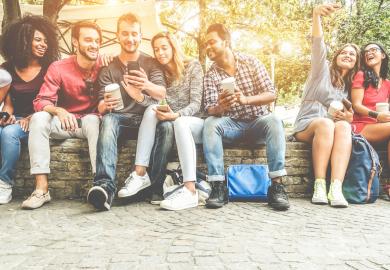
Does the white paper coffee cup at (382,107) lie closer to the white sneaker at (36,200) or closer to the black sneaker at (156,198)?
the black sneaker at (156,198)

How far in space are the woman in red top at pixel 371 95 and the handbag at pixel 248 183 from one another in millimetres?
1367

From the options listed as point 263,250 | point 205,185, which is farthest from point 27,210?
point 263,250

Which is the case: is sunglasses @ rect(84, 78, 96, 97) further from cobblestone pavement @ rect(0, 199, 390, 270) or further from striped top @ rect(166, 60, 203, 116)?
cobblestone pavement @ rect(0, 199, 390, 270)

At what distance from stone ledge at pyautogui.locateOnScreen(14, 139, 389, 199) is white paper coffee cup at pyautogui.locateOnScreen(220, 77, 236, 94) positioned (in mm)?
1032

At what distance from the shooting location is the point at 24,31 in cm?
476

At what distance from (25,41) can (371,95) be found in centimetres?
418

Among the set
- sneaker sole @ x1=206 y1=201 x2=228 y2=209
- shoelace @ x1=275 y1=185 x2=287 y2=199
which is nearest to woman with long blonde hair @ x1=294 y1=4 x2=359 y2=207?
shoelace @ x1=275 y1=185 x2=287 y2=199

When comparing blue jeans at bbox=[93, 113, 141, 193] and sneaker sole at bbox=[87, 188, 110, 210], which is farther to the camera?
blue jeans at bbox=[93, 113, 141, 193]

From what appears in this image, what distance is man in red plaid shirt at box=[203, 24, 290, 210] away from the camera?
412 cm

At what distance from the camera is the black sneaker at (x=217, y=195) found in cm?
397

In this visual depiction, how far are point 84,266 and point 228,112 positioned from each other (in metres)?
2.68

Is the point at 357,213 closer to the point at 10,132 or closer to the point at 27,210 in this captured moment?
the point at 27,210

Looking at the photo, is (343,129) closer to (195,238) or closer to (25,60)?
(195,238)

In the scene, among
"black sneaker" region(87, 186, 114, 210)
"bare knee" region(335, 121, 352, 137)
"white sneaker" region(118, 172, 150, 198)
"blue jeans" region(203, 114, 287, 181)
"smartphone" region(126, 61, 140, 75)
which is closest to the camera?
"black sneaker" region(87, 186, 114, 210)
